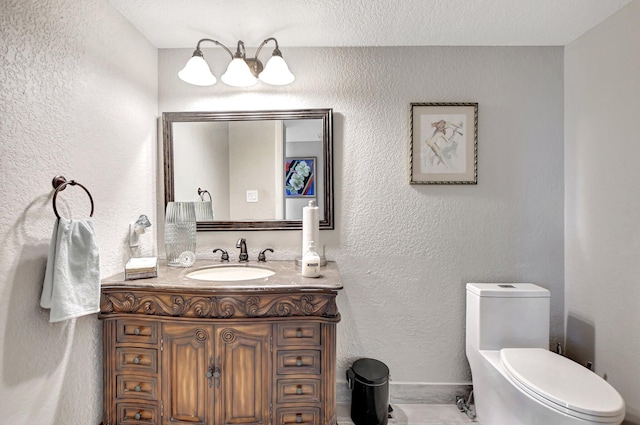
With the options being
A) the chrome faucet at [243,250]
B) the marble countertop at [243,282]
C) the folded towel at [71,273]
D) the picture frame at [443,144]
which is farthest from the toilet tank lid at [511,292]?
the folded towel at [71,273]

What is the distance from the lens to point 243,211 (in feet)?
6.33

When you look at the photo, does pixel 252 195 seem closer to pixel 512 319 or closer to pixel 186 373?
pixel 186 373

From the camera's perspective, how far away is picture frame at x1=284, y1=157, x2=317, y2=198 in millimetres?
1895

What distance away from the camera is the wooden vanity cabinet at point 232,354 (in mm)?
1404

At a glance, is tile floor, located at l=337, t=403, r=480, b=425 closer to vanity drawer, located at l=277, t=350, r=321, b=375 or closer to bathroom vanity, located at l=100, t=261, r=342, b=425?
bathroom vanity, located at l=100, t=261, r=342, b=425

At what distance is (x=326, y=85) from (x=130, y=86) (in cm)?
117

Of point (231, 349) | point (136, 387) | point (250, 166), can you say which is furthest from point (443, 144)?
point (136, 387)

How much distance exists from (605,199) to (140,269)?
8.32 ft

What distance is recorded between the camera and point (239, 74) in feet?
5.58

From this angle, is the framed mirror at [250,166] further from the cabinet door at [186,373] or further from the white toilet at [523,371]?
the white toilet at [523,371]

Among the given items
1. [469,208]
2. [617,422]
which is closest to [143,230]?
[469,208]

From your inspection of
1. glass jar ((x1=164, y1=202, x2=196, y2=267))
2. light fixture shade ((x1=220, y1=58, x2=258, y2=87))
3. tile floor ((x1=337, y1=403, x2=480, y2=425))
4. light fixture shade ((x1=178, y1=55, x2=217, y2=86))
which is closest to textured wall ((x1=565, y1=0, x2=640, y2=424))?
tile floor ((x1=337, y1=403, x2=480, y2=425))

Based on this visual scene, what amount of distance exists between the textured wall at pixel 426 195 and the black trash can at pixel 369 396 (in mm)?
201

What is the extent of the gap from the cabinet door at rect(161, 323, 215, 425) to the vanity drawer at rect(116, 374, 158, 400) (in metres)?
0.06
